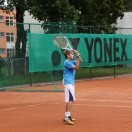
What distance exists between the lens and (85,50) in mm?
26750

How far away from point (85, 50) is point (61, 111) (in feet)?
42.3

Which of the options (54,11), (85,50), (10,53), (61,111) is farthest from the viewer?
(54,11)

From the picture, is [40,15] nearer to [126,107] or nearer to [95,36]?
[95,36]

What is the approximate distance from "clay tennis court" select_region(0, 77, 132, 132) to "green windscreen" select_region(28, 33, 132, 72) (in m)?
2.80

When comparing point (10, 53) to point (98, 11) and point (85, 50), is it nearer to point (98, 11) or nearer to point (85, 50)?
point (85, 50)

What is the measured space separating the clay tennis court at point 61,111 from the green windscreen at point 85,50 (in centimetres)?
280

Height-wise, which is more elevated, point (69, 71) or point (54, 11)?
point (54, 11)

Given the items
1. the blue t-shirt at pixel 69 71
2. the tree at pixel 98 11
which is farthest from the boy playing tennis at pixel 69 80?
→ the tree at pixel 98 11

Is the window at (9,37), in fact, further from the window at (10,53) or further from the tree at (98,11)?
the tree at (98,11)

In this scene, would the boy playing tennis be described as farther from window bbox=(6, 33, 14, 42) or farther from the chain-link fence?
window bbox=(6, 33, 14, 42)

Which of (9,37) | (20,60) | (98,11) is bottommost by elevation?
(20,60)

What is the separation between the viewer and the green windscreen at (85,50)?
22562mm

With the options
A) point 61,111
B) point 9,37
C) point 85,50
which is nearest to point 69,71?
point 61,111

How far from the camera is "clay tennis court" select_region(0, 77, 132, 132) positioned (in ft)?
36.4
